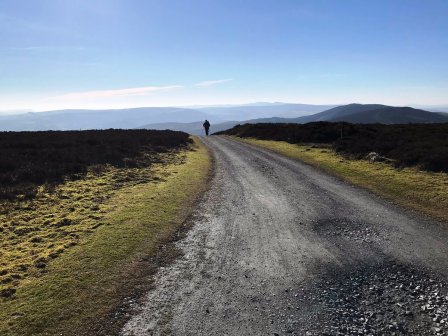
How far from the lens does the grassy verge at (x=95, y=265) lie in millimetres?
7320

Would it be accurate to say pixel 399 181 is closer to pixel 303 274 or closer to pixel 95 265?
pixel 303 274

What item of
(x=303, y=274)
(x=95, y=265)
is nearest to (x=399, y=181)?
(x=303, y=274)

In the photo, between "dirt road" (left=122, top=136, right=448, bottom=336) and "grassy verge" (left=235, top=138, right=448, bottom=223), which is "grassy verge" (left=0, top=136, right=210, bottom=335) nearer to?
"dirt road" (left=122, top=136, right=448, bottom=336)

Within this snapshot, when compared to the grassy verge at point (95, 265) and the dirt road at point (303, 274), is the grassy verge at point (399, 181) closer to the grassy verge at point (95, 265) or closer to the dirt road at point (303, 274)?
the dirt road at point (303, 274)

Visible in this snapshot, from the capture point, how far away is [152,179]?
21.8 m

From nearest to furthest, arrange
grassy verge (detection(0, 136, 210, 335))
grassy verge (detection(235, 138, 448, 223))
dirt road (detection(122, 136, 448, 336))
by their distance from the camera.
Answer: dirt road (detection(122, 136, 448, 336))
grassy verge (detection(0, 136, 210, 335))
grassy verge (detection(235, 138, 448, 223))

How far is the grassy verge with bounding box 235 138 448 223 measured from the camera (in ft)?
50.4

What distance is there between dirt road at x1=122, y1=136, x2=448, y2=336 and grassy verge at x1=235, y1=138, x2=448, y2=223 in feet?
5.23

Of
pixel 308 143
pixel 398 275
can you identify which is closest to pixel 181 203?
pixel 398 275

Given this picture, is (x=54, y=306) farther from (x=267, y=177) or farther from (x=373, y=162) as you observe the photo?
(x=373, y=162)

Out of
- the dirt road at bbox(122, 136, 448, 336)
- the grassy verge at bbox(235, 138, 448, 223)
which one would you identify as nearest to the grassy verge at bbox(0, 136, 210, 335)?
the dirt road at bbox(122, 136, 448, 336)

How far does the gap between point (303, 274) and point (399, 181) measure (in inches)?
530

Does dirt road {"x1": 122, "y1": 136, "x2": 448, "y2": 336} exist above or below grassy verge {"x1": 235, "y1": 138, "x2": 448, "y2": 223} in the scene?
below

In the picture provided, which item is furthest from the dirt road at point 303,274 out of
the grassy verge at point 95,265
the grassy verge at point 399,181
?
the grassy verge at point 399,181
